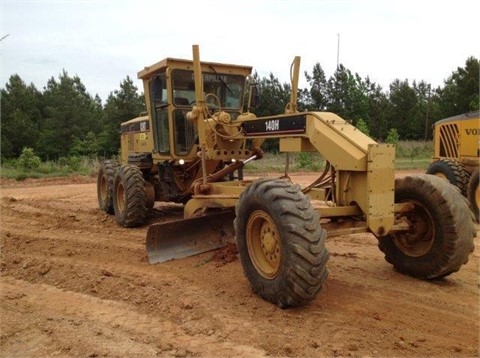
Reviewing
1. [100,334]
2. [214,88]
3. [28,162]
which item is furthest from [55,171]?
[100,334]

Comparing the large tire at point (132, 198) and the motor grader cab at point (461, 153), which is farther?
the motor grader cab at point (461, 153)

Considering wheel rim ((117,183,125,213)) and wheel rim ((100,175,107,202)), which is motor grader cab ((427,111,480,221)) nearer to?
wheel rim ((117,183,125,213))

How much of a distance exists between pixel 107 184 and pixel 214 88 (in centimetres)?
287

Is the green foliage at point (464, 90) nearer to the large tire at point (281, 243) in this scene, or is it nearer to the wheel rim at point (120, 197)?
the wheel rim at point (120, 197)

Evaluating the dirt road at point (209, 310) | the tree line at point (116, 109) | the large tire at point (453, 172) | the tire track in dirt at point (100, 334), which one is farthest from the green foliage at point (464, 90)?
the tire track in dirt at point (100, 334)

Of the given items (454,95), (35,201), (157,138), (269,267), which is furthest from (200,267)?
(454,95)

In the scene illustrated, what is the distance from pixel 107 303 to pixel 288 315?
170cm

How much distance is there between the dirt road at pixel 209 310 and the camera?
3.66 m

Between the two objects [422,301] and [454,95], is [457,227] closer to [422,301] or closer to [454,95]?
[422,301]

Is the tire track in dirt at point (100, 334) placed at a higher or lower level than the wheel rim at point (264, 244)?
lower

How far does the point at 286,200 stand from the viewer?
426cm

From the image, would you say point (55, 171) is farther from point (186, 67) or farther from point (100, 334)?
point (100, 334)

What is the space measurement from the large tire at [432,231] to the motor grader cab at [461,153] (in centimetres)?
475

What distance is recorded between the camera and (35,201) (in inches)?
462
